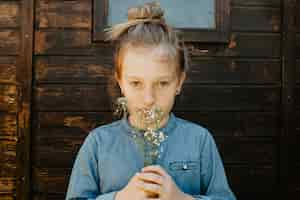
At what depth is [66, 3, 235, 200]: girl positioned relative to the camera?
5.08 ft

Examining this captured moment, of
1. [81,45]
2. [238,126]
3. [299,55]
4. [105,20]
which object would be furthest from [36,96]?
[299,55]

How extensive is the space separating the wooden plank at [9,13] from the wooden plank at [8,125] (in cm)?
49

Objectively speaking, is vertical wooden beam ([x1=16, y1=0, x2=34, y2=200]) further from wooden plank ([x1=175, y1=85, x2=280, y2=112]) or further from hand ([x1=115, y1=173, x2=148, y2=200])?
hand ([x1=115, y1=173, x2=148, y2=200])

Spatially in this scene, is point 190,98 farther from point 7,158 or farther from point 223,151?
point 7,158

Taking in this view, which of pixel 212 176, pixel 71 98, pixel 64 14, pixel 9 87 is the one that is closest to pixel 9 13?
pixel 64 14

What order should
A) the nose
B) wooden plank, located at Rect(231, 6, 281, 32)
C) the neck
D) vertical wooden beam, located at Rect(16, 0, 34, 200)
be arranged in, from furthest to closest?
wooden plank, located at Rect(231, 6, 281, 32) < vertical wooden beam, located at Rect(16, 0, 34, 200) < the neck < the nose

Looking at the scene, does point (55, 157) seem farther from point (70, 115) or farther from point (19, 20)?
point (19, 20)

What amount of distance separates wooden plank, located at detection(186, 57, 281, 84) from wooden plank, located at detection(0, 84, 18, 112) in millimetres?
958

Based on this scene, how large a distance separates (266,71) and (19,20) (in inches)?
55.7

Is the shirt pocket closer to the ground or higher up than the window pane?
closer to the ground

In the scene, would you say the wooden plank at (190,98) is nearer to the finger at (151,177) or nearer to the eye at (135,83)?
the eye at (135,83)

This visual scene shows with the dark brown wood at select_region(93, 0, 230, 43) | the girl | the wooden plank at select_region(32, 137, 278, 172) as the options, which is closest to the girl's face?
the girl

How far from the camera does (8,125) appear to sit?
2523 mm

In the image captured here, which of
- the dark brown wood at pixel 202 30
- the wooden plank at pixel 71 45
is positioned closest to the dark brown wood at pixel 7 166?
the wooden plank at pixel 71 45
